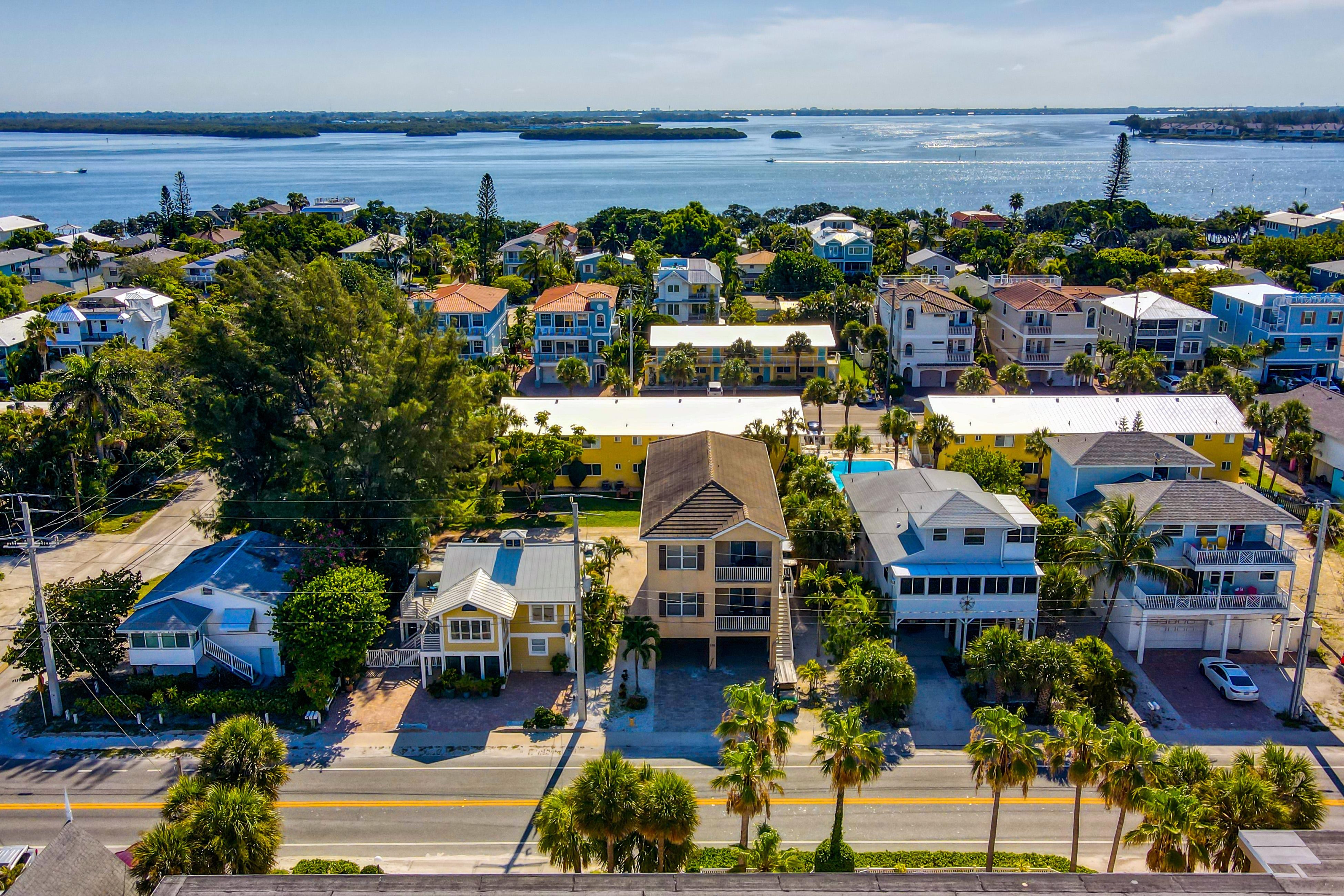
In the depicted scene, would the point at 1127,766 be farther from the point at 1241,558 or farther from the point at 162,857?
the point at 162,857

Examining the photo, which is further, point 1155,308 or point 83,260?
point 83,260

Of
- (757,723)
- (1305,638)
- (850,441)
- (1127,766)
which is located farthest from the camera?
(850,441)

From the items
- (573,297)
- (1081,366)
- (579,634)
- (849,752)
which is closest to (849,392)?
(1081,366)

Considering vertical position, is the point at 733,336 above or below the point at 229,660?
above

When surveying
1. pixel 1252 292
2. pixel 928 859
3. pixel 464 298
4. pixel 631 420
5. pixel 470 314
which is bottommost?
pixel 928 859

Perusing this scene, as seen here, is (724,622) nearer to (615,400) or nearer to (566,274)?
(615,400)

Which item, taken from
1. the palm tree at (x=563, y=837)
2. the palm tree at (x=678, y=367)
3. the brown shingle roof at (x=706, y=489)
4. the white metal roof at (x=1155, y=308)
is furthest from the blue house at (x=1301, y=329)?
the palm tree at (x=563, y=837)

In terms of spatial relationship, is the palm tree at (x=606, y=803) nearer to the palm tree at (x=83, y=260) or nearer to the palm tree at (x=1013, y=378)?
the palm tree at (x=1013, y=378)
